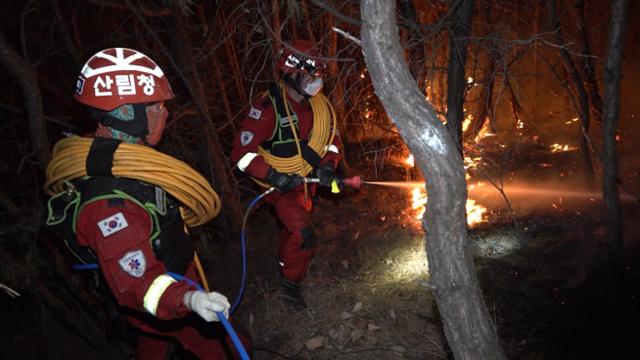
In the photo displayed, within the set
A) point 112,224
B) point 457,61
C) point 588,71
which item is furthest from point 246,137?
point 588,71

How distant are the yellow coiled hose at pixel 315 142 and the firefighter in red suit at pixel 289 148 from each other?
5 centimetres

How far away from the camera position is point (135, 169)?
110 inches

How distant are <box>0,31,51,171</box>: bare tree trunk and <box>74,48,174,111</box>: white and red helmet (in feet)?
4.14

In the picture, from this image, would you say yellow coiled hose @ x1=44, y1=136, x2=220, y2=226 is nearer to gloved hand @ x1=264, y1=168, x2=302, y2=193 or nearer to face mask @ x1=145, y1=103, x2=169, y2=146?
face mask @ x1=145, y1=103, x2=169, y2=146

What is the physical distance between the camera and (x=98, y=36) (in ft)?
22.0

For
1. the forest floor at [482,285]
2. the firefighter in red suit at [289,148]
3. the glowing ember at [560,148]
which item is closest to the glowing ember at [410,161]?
the forest floor at [482,285]

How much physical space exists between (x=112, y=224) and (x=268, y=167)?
2177mm

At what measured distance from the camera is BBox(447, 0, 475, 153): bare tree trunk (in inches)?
145

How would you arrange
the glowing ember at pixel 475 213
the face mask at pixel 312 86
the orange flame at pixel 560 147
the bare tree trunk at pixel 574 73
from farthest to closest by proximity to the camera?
the orange flame at pixel 560 147 < the glowing ember at pixel 475 213 < the bare tree trunk at pixel 574 73 < the face mask at pixel 312 86

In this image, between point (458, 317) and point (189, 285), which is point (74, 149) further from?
point (458, 317)

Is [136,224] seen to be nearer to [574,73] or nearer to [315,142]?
[315,142]

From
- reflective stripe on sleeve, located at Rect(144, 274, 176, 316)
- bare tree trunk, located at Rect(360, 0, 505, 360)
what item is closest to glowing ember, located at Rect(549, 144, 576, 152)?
bare tree trunk, located at Rect(360, 0, 505, 360)

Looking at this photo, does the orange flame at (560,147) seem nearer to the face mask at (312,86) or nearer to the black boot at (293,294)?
the face mask at (312,86)

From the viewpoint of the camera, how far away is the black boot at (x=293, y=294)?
194 inches
